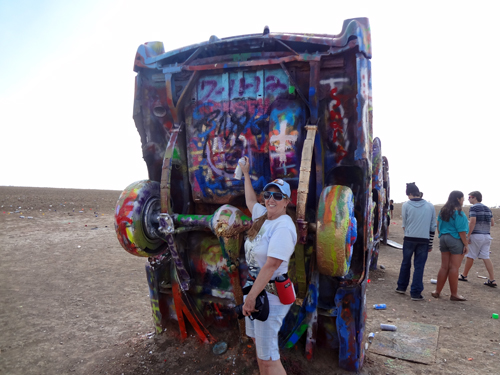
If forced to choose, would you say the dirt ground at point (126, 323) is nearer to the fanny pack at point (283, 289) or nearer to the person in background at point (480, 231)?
the person in background at point (480, 231)

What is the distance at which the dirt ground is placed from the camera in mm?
3510

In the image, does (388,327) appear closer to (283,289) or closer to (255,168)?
(283,289)

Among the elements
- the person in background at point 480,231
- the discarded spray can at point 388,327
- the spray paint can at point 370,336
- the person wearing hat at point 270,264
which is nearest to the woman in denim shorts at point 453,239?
the person in background at point 480,231

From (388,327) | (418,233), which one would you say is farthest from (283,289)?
(418,233)

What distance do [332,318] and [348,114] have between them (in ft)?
6.41

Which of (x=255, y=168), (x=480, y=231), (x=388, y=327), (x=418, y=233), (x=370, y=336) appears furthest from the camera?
(x=480, y=231)

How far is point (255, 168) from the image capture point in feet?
11.3

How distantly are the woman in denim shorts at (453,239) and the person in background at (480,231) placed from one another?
0.90 m

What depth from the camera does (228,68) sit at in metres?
3.47

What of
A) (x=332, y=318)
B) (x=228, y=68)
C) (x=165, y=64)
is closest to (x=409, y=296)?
(x=332, y=318)

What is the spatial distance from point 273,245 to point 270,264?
0.44 ft

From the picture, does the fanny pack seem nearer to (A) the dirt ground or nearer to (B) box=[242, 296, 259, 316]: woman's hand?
(B) box=[242, 296, 259, 316]: woman's hand

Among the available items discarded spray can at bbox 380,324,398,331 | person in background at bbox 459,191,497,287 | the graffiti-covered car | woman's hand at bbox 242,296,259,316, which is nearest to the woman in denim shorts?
person in background at bbox 459,191,497,287

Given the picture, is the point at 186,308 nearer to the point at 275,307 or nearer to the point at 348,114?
the point at 275,307
